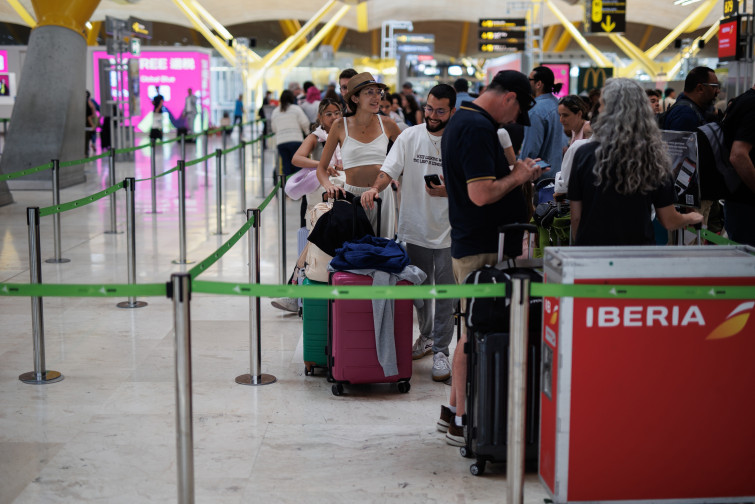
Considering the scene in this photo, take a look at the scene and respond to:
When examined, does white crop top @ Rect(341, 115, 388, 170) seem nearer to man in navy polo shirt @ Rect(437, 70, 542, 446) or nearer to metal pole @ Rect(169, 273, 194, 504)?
man in navy polo shirt @ Rect(437, 70, 542, 446)

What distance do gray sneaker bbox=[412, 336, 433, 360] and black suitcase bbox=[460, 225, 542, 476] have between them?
1896 mm

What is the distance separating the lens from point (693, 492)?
3.58 meters

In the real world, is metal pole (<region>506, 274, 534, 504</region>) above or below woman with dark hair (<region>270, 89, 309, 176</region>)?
below

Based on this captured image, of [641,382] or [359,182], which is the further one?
[359,182]

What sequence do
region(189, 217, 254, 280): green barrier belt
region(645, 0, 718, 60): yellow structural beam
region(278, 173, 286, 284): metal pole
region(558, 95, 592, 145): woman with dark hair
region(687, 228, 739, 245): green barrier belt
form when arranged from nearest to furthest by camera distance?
region(189, 217, 254, 280): green barrier belt → region(687, 228, 739, 245): green barrier belt → region(558, 95, 592, 145): woman with dark hair → region(278, 173, 286, 284): metal pole → region(645, 0, 718, 60): yellow structural beam

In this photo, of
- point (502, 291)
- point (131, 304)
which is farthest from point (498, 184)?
point (131, 304)

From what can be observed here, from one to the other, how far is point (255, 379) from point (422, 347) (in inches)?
47.2

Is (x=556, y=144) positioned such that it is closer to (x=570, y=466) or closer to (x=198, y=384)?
(x=198, y=384)

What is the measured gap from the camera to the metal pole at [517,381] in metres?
3.29

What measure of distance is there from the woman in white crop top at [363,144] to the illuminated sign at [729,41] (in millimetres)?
7707

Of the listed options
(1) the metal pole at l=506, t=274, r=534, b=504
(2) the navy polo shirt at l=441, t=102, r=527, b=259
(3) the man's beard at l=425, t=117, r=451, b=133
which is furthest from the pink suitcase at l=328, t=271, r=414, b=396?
(1) the metal pole at l=506, t=274, r=534, b=504

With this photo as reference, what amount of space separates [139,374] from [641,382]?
3212mm

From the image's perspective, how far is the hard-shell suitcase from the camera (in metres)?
5.32

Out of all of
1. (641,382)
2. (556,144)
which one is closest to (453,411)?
(641,382)
